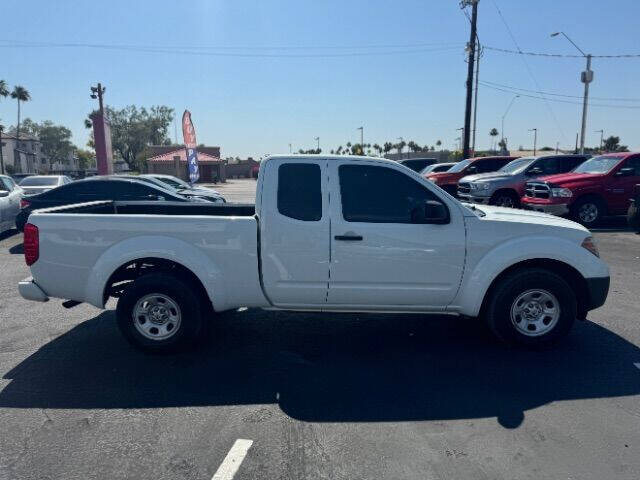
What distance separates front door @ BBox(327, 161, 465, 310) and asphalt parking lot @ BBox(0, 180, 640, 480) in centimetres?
63

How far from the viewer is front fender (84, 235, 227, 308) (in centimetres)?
425

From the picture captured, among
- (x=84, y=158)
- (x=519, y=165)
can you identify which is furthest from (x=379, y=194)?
(x=84, y=158)

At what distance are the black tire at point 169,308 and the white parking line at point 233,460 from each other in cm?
152

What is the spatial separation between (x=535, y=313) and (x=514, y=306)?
258 mm

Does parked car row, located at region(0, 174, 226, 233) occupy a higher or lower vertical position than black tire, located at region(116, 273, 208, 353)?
higher

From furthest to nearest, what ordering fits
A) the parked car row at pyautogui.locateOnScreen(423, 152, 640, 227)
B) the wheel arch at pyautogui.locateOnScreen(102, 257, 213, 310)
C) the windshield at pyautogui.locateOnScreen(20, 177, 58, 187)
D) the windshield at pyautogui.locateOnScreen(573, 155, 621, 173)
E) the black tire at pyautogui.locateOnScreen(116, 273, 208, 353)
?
the windshield at pyautogui.locateOnScreen(20, 177, 58, 187)
the windshield at pyautogui.locateOnScreen(573, 155, 621, 173)
the parked car row at pyautogui.locateOnScreen(423, 152, 640, 227)
the wheel arch at pyautogui.locateOnScreen(102, 257, 213, 310)
the black tire at pyautogui.locateOnScreen(116, 273, 208, 353)

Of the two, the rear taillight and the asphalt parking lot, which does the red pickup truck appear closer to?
the asphalt parking lot

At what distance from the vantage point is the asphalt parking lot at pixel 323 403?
288cm

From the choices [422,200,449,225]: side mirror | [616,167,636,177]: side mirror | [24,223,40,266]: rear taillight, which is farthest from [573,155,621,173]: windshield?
[24,223,40,266]: rear taillight

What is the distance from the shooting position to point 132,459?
9.61 feet

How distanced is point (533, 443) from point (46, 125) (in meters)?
125

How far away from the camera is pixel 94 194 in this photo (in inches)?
418

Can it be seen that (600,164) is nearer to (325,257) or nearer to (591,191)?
(591,191)

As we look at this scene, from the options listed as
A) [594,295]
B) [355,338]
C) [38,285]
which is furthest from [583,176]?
[38,285]
